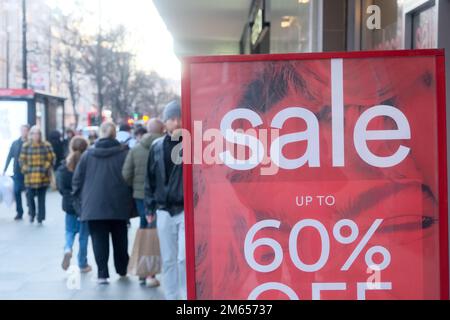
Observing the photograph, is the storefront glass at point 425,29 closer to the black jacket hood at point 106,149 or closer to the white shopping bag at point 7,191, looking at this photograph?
the black jacket hood at point 106,149

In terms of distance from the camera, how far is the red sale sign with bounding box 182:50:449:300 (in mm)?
2662

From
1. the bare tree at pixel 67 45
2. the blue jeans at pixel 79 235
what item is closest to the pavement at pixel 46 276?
the blue jeans at pixel 79 235

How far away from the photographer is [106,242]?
781 centimetres

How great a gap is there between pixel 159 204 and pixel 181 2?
355 inches

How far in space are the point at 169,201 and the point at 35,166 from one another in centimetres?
753

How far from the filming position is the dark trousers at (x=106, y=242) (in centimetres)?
773

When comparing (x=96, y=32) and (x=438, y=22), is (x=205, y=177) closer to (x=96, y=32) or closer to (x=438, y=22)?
(x=438, y=22)

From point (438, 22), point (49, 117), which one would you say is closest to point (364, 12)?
Result: point (438, 22)

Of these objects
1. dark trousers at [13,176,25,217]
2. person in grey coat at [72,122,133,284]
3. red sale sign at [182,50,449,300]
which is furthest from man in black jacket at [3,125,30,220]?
red sale sign at [182,50,449,300]

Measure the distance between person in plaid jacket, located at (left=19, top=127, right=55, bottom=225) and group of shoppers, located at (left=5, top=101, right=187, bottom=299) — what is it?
4535mm

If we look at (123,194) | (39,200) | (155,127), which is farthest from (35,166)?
(123,194)

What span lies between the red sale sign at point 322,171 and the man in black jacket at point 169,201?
2.98 meters

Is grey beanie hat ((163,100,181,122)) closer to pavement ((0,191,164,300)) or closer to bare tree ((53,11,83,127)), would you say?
pavement ((0,191,164,300))
